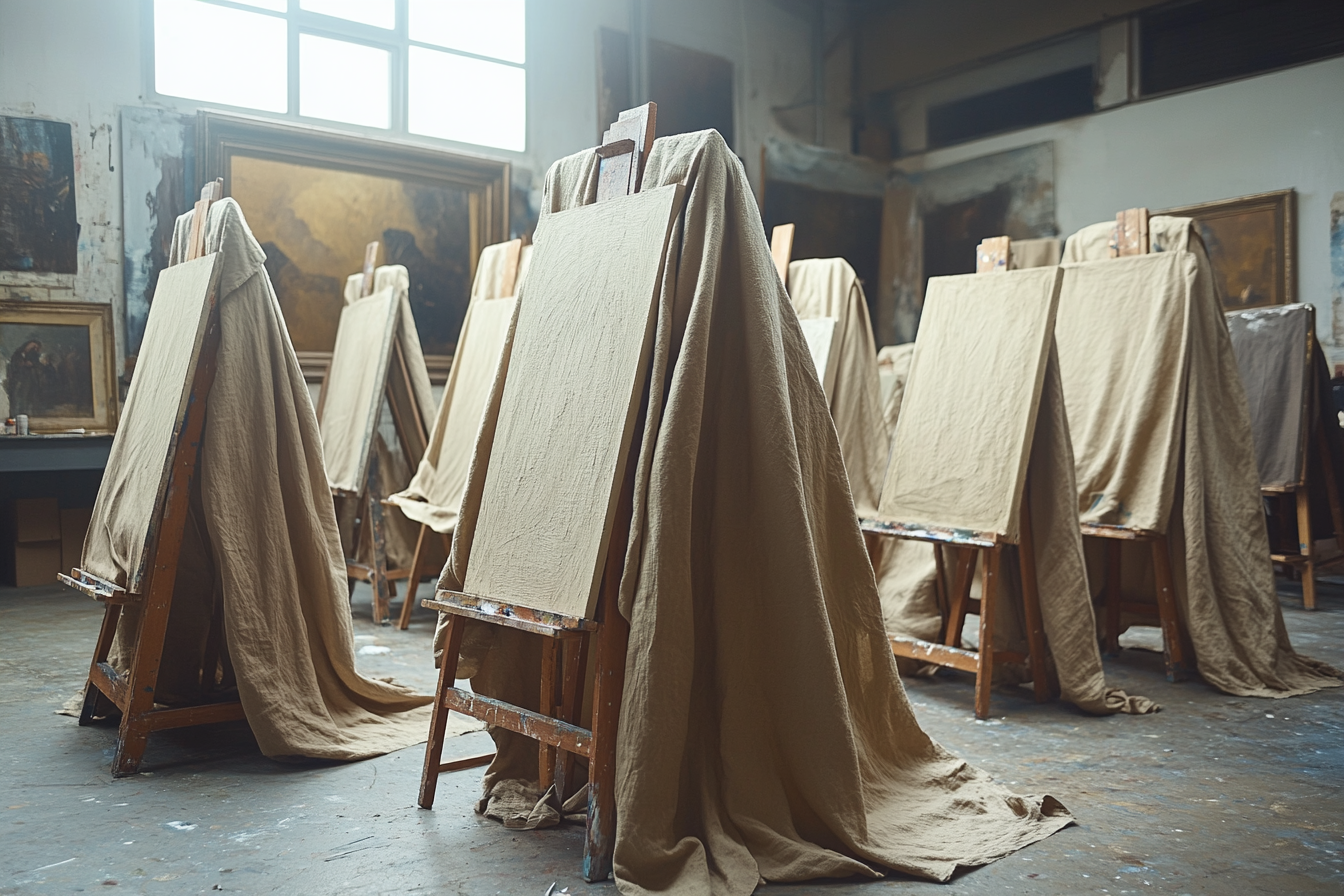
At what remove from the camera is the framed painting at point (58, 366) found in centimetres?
634

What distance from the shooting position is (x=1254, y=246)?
321 inches

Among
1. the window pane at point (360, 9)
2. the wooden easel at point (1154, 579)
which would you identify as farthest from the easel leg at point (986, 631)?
the window pane at point (360, 9)

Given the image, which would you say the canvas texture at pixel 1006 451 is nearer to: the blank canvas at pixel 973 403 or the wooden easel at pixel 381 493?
the blank canvas at pixel 973 403

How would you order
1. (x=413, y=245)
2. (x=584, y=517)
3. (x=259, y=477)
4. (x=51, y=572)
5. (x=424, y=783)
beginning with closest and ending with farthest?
(x=584, y=517), (x=424, y=783), (x=259, y=477), (x=51, y=572), (x=413, y=245)

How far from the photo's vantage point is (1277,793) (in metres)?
2.78

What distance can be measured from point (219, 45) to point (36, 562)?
3598 mm

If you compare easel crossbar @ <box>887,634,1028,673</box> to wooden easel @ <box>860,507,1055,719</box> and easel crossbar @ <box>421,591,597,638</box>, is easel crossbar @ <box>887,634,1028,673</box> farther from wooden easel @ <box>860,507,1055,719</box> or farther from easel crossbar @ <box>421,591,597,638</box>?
easel crossbar @ <box>421,591,597,638</box>

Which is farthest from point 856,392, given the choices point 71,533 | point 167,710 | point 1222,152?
point 1222,152

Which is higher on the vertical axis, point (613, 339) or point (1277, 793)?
point (613, 339)

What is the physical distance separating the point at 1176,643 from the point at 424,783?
9.90 feet

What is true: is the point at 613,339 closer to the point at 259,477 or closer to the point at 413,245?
the point at 259,477

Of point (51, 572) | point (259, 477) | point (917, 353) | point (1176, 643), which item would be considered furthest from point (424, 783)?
point (51, 572)

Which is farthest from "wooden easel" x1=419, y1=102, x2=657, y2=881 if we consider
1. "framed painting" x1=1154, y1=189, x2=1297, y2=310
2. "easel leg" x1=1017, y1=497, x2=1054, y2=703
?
"framed painting" x1=1154, y1=189, x2=1297, y2=310

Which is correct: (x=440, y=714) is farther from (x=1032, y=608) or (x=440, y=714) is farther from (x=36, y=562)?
(x=36, y=562)
